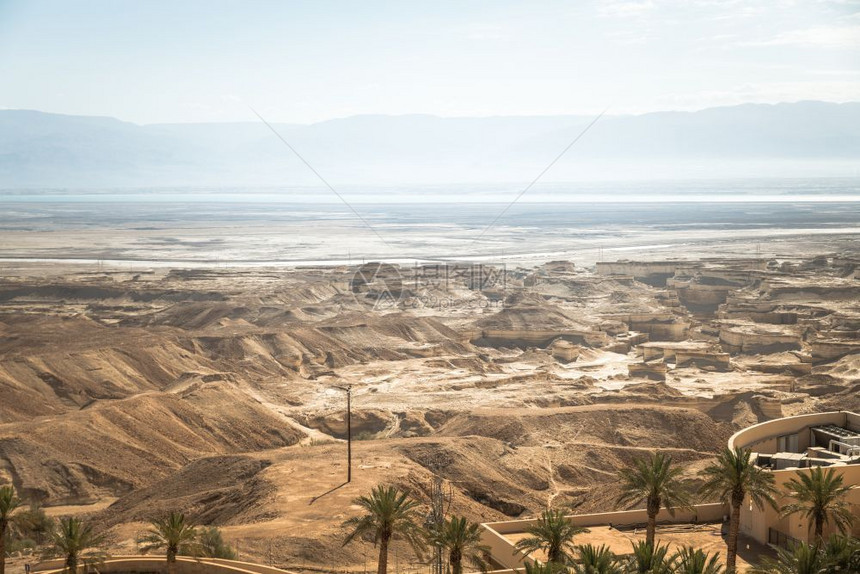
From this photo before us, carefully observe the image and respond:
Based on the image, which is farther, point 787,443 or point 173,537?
point 787,443

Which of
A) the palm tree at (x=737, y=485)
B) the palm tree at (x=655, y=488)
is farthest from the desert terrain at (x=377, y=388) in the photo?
the palm tree at (x=737, y=485)

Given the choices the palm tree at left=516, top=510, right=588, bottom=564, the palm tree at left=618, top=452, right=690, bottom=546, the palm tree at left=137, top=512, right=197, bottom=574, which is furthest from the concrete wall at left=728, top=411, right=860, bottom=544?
the palm tree at left=137, top=512, right=197, bottom=574

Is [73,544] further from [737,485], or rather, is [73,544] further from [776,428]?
[776,428]

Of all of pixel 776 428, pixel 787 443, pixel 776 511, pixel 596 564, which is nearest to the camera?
pixel 596 564

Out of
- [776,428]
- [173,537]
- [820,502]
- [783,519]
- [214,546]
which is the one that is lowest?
[214,546]

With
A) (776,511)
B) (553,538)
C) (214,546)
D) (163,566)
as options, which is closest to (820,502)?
(776,511)

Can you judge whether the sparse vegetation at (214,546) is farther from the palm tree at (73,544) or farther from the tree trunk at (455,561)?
the tree trunk at (455,561)

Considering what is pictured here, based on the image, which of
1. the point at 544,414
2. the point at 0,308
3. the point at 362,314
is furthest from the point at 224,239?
the point at 544,414
